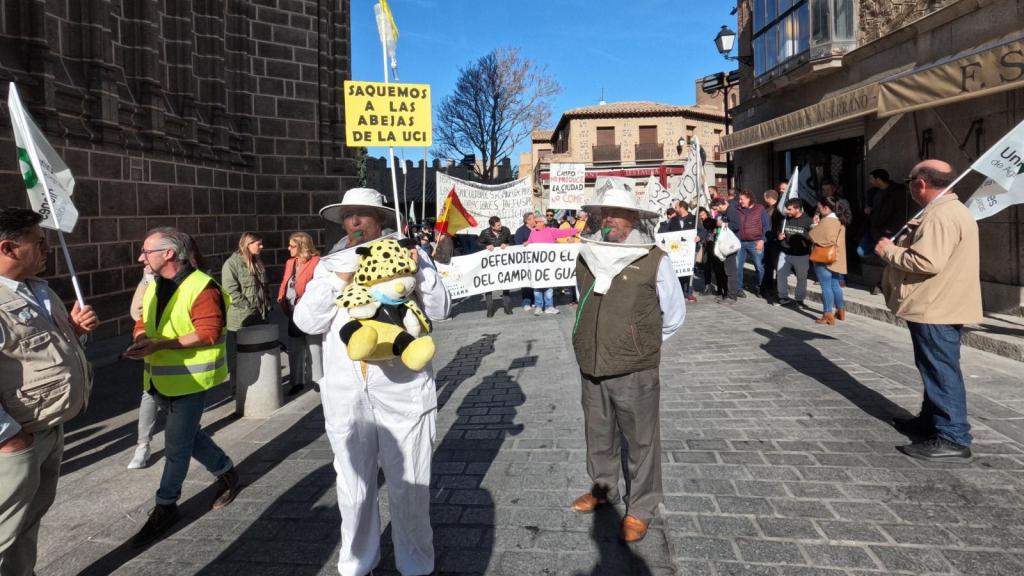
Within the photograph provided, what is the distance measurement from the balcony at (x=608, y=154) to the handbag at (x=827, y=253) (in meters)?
38.7

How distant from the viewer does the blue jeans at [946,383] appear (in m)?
3.95

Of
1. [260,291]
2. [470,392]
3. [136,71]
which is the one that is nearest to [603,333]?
[470,392]

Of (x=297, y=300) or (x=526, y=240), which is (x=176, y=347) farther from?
(x=526, y=240)

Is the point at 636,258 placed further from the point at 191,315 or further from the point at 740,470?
the point at 191,315

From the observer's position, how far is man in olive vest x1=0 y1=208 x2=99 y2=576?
7.60 ft

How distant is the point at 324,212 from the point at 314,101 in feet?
37.0

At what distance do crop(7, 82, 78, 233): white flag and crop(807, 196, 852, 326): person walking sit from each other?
834cm

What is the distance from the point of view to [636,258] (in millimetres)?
3199

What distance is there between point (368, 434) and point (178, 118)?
9.80 meters

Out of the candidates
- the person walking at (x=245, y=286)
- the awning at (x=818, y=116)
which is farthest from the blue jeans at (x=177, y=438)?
the awning at (x=818, y=116)

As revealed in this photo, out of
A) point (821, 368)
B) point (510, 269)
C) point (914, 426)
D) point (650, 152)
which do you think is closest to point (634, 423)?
point (914, 426)

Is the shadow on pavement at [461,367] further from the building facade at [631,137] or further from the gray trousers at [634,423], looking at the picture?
the building facade at [631,137]

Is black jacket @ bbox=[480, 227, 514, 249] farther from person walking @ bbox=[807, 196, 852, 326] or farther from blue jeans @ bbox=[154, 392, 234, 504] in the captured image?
blue jeans @ bbox=[154, 392, 234, 504]

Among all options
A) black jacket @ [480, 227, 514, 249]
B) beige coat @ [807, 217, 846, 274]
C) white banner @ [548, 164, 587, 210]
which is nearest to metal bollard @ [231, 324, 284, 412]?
black jacket @ [480, 227, 514, 249]
